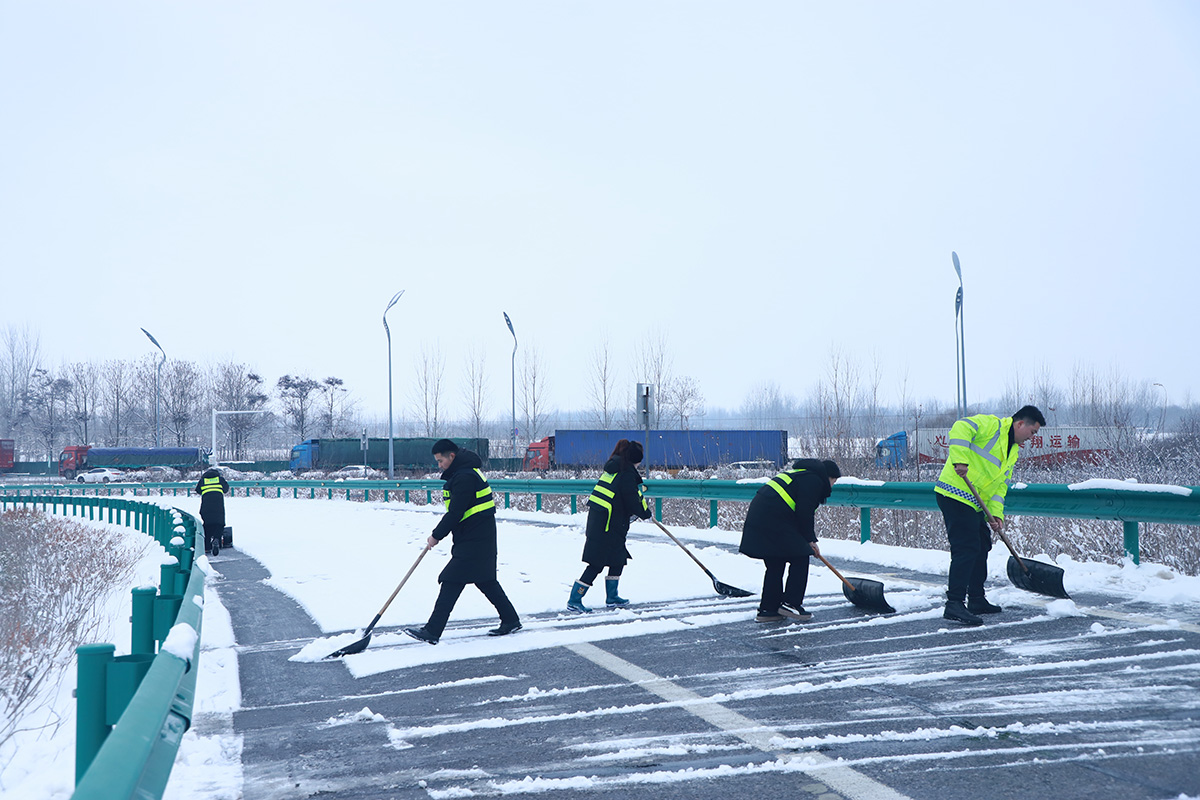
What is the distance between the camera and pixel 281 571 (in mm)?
12695

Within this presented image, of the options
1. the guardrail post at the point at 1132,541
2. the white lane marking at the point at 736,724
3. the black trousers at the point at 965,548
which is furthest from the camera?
the guardrail post at the point at 1132,541

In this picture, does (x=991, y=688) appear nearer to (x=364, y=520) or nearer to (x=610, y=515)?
(x=610, y=515)

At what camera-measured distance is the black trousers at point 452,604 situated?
295 inches

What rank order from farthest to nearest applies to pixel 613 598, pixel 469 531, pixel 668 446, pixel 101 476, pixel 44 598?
pixel 101 476 → pixel 668 446 → pixel 44 598 → pixel 613 598 → pixel 469 531

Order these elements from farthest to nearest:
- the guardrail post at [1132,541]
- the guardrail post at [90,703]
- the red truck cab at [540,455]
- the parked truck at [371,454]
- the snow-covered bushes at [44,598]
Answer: the parked truck at [371,454]
the red truck cab at [540,455]
the guardrail post at [1132,541]
the snow-covered bushes at [44,598]
the guardrail post at [90,703]

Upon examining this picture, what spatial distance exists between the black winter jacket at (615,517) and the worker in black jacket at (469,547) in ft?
4.28

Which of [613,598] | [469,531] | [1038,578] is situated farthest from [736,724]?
[1038,578]

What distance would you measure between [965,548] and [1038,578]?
3.82ft

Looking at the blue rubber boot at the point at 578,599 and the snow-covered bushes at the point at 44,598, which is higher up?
the blue rubber boot at the point at 578,599

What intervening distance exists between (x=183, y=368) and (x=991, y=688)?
8478cm

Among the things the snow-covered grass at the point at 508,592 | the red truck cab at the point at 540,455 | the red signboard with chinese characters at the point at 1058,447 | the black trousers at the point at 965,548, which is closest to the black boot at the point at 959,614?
the black trousers at the point at 965,548

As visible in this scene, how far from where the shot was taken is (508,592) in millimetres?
10031

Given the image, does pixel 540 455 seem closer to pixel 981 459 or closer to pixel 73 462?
pixel 73 462

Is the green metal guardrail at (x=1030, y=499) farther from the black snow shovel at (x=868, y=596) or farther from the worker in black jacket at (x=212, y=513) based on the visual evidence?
Answer: the worker in black jacket at (x=212, y=513)
